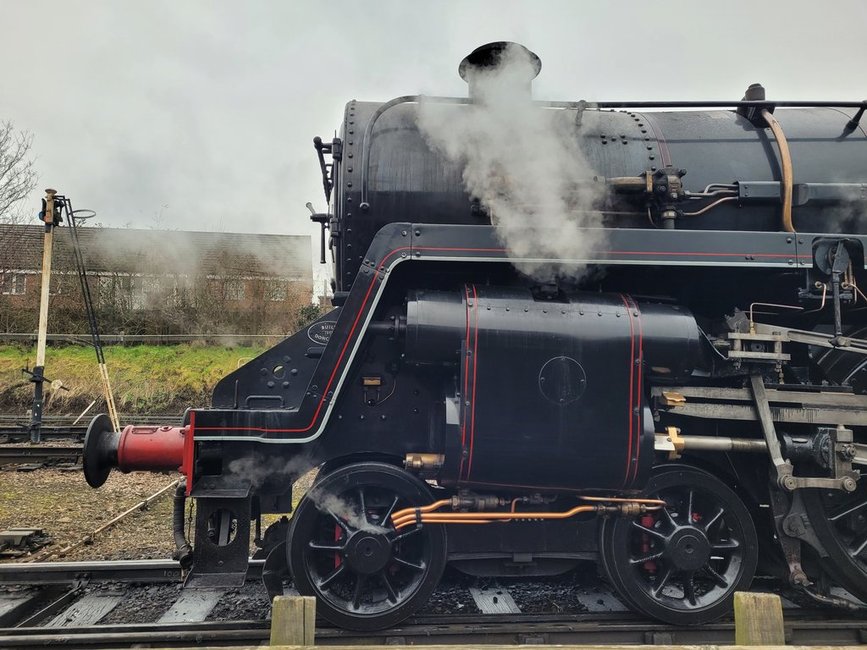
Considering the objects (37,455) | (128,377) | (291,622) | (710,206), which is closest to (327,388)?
(291,622)

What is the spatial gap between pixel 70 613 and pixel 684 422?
4030mm

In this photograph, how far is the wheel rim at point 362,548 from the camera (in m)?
3.03

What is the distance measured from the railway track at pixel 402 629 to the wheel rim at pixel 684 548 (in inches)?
5.7

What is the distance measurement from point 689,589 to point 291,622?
2.44 m

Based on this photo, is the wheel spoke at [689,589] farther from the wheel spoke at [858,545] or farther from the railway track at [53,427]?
the railway track at [53,427]

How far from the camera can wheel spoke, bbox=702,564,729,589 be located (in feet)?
10.7

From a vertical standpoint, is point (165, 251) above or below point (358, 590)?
above

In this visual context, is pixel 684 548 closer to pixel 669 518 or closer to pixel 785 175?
pixel 669 518

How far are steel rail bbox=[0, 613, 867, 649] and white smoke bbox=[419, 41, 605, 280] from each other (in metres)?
2.03

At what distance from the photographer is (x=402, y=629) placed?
10.1ft

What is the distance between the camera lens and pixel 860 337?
341 centimetres

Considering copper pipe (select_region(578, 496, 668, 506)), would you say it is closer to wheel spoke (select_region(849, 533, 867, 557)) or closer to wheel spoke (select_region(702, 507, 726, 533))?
wheel spoke (select_region(702, 507, 726, 533))

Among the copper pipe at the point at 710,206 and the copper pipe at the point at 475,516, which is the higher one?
the copper pipe at the point at 710,206

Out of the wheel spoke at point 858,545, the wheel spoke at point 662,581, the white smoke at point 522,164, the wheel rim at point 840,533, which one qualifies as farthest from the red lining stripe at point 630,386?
the wheel spoke at point 858,545
